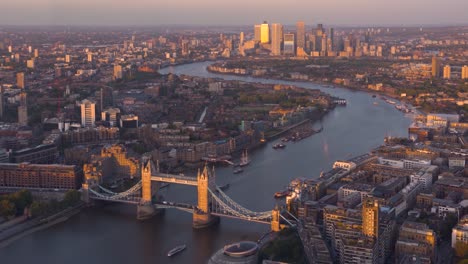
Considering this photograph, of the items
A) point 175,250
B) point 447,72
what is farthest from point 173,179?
point 447,72

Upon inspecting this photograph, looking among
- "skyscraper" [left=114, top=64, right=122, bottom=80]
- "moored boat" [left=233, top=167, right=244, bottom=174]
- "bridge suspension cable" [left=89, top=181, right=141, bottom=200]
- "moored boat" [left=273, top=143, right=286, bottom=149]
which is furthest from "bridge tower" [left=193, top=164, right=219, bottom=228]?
"skyscraper" [left=114, top=64, right=122, bottom=80]

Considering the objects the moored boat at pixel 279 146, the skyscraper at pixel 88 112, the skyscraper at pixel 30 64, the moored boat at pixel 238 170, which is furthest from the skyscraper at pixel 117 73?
the moored boat at pixel 238 170

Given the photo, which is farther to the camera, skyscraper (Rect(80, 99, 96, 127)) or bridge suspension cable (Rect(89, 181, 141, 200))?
skyscraper (Rect(80, 99, 96, 127))

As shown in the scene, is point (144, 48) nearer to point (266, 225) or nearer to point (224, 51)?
point (224, 51)

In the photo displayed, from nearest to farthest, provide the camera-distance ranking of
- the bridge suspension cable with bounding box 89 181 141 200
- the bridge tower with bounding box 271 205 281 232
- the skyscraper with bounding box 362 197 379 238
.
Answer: the skyscraper with bounding box 362 197 379 238 → the bridge tower with bounding box 271 205 281 232 → the bridge suspension cable with bounding box 89 181 141 200

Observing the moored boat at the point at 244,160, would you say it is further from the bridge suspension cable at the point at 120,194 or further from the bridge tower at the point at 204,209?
the bridge tower at the point at 204,209

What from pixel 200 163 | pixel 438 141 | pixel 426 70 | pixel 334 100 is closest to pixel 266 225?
pixel 200 163

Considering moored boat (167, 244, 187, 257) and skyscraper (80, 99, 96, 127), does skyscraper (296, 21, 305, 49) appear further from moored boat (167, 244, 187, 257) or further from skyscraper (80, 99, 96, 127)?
moored boat (167, 244, 187, 257)

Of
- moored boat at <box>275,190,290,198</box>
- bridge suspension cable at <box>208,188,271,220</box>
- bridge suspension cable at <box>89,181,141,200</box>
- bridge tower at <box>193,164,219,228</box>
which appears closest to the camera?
bridge suspension cable at <box>208,188,271,220</box>
